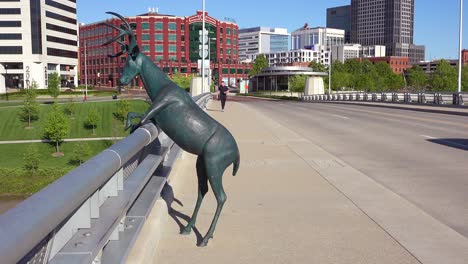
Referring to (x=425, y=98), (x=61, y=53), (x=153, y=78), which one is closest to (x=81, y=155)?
(x=425, y=98)

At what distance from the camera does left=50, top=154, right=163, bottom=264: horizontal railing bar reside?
258cm

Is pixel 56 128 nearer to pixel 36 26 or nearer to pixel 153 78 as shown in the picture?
pixel 153 78

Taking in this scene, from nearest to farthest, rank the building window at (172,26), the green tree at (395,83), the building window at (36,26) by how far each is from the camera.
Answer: the building window at (36,26) < the green tree at (395,83) < the building window at (172,26)

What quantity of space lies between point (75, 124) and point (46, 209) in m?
65.9

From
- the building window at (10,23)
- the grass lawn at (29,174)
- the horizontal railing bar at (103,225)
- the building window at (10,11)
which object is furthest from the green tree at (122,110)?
the building window at (10,11)

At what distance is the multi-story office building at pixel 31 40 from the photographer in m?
116

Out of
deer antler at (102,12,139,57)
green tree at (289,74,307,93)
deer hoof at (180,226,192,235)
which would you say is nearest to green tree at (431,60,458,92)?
green tree at (289,74,307,93)

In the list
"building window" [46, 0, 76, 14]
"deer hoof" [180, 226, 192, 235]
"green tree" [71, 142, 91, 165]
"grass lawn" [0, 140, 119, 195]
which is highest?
"building window" [46, 0, 76, 14]

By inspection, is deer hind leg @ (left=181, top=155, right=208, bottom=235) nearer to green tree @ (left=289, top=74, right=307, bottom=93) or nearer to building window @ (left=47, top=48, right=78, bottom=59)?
green tree @ (left=289, top=74, right=307, bottom=93)

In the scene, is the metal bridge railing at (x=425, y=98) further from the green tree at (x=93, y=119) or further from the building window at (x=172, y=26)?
the building window at (x=172, y=26)

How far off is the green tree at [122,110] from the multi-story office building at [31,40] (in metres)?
52.8

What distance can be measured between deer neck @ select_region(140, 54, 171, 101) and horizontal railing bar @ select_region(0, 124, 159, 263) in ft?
4.77

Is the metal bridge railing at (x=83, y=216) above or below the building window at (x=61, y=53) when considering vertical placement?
below

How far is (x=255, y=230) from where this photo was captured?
549 centimetres
